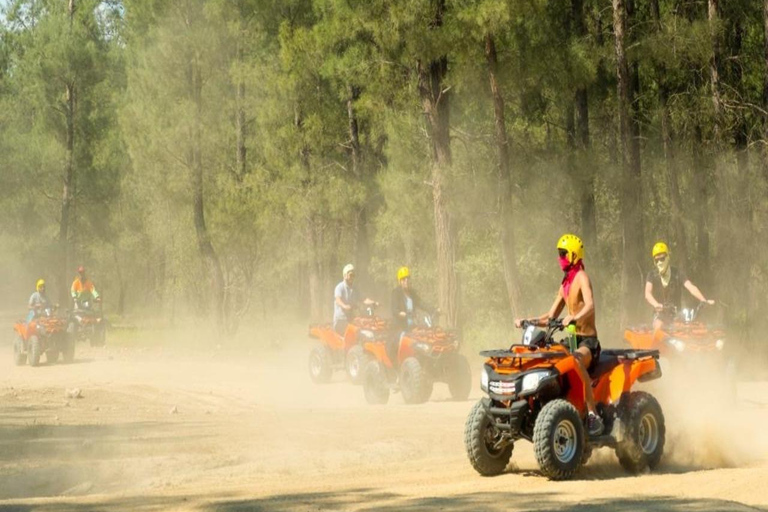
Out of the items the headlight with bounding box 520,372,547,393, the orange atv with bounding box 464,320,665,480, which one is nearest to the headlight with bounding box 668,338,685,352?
the orange atv with bounding box 464,320,665,480

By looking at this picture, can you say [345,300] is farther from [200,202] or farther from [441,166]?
[200,202]

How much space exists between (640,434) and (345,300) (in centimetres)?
1134

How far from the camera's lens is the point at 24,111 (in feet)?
190

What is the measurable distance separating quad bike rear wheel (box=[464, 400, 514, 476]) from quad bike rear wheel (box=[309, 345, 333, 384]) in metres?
11.9

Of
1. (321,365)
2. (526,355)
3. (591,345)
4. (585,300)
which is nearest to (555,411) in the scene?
(526,355)

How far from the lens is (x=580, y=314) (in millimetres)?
10562

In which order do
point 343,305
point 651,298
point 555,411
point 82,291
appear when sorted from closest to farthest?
point 555,411 → point 651,298 → point 343,305 → point 82,291

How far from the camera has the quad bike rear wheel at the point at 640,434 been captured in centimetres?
1058

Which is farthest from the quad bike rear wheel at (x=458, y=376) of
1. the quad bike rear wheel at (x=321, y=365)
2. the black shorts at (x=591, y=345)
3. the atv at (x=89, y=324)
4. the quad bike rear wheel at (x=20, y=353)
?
the atv at (x=89, y=324)

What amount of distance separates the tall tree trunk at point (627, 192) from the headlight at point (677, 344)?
8.54 meters

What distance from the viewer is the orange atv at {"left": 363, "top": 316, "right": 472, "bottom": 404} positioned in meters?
18.0

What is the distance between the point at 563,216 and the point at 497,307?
11.3ft

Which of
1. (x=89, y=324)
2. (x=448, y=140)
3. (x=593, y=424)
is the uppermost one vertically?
(x=448, y=140)

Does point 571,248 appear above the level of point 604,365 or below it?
above
